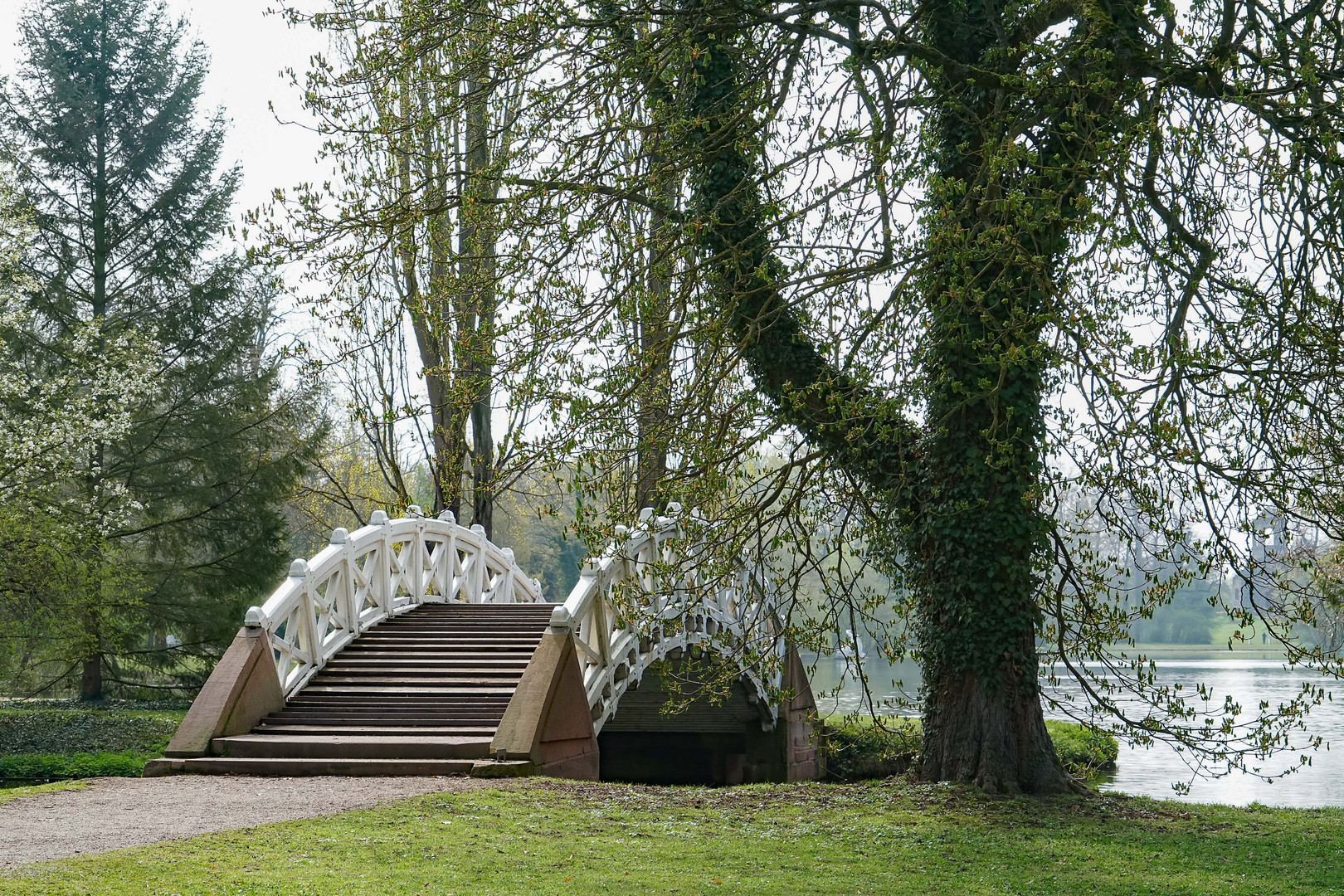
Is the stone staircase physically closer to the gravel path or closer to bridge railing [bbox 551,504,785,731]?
the gravel path

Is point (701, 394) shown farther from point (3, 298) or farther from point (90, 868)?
point (3, 298)

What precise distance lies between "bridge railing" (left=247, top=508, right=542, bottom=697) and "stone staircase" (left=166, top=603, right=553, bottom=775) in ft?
0.71

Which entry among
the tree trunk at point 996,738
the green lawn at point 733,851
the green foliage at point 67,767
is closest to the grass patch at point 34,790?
the green lawn at point 733,851

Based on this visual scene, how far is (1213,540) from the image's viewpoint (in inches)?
293

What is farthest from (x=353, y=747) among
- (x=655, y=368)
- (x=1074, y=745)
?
(x=1074, y=745)

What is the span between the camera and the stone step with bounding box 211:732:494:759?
33.8 ft

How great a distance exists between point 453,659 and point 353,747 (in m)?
2.70

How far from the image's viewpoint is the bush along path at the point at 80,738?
1358 centimetres

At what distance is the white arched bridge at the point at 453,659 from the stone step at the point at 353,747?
0.05 feet

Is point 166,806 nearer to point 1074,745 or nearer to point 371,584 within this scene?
point 371,584

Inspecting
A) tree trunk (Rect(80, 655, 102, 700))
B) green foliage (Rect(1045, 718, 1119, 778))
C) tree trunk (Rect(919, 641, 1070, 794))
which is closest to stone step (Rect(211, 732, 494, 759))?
tree trunk (Rect(919, 641, 1070, 794))

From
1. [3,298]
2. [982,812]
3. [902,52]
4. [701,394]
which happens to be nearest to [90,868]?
[701,394]

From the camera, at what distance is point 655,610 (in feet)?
36.4

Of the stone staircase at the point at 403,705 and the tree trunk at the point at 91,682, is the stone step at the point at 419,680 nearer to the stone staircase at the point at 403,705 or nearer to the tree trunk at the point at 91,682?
the stone staircase at the point at 403,705
